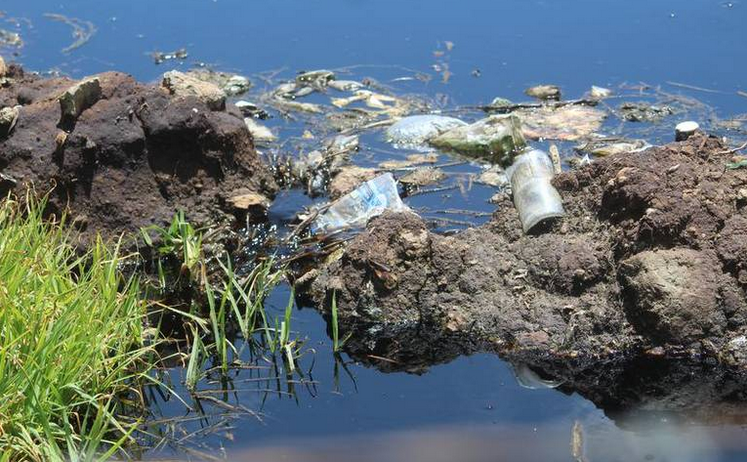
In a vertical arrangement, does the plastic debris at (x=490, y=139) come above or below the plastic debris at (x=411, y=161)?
above

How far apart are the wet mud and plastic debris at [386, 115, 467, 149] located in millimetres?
1846

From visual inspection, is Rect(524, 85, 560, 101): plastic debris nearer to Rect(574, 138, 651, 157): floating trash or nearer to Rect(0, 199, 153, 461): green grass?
Rect(574, 138, 651, 157): floating trash

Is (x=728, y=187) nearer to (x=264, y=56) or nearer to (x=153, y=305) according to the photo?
(x=153, y=305)

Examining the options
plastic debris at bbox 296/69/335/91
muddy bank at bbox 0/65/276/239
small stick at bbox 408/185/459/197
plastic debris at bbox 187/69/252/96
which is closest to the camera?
muddy bank at bbox 0/65/276/239

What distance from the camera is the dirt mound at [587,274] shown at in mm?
4449

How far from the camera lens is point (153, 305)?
4.78m

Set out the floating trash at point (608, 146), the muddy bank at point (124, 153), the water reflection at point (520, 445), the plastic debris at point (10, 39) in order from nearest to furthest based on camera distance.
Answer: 1. the water reflection at point (520, 445)
2. the muddy bank at point (124, 153)
3. the floating trash at point (608, 146)
4. the plastic debris at point (10, 39)

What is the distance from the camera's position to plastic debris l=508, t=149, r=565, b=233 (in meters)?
4.89

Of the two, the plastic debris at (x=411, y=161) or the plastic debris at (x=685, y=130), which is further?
the plastic debris at (x=411, y=161)

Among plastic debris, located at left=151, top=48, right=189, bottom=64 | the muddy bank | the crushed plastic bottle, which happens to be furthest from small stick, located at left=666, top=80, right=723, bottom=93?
plastic debris, located at left=151, top=48, right=189, bottom=64

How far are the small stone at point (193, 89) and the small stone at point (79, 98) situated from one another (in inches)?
15.5

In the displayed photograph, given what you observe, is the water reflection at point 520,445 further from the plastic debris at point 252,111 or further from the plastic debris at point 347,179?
the plastic debris at point 252,111

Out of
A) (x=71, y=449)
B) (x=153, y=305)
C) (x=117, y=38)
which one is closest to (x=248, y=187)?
(x=153, y=305)

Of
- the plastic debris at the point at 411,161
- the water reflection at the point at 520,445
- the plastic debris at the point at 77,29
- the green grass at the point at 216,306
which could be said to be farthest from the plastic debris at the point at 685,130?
the plastic debris at the point at 77,29
